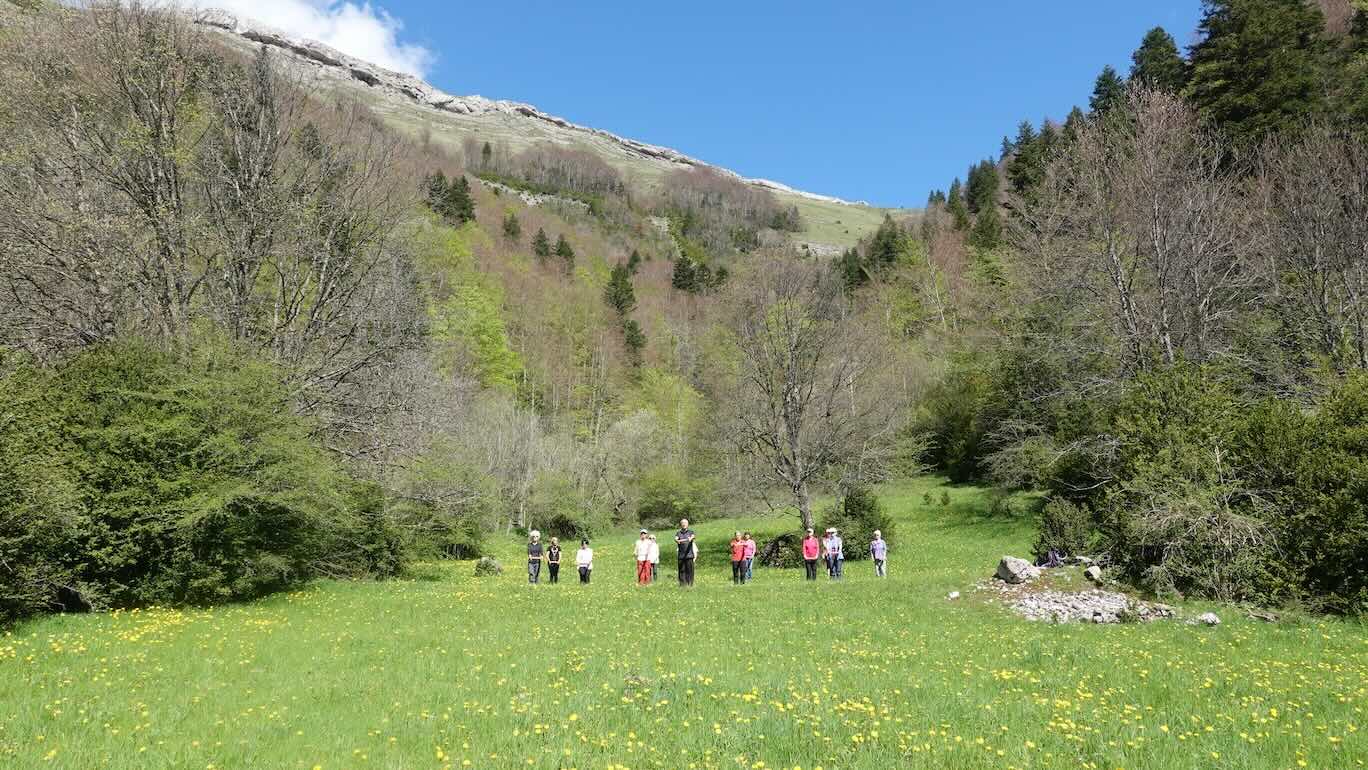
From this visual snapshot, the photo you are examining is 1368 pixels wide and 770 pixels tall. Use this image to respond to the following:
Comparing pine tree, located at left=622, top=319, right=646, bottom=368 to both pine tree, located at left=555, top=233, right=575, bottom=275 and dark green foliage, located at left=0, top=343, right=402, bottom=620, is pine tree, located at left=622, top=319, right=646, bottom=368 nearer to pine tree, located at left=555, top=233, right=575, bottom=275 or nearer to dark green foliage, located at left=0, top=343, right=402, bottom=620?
pine tree, located at left=555, top=233, right=575, bottom=275

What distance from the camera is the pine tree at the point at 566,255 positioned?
330 feet

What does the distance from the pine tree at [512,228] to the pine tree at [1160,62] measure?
240ft

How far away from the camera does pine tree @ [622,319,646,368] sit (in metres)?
80.9

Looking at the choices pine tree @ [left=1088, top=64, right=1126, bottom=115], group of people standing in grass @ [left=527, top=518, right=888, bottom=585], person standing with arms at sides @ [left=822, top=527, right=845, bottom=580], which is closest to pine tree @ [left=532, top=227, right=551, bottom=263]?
pine tree @ [left=1088, top=64, right=1126, bottom=115]

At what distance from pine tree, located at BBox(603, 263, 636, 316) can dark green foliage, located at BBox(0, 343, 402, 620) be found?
72.3 metres

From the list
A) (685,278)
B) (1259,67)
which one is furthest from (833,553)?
(685,278)

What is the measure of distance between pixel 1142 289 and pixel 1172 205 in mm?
3421

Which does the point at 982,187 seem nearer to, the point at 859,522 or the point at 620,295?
the point at 620,295

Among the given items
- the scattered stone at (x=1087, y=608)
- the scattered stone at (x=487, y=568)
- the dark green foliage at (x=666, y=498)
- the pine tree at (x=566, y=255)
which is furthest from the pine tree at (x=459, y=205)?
the scattered stone at (x=1087, y=608)

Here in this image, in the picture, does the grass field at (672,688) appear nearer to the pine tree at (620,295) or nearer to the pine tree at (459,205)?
the pine tree at (620,295)

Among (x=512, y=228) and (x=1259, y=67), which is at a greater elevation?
(x=512, y=228)

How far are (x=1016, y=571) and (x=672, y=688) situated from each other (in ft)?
38.4

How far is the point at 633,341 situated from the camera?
83.2m

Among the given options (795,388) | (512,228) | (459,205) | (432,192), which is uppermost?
(512,228)
